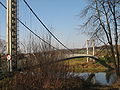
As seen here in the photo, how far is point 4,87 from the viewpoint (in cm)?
872

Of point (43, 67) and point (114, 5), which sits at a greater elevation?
point (114, 5)

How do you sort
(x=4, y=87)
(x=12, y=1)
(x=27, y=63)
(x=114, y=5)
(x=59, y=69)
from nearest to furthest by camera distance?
1. (x=4, y=87)
2. (x=27, y=63)
3. (x=59, y=69)
4. (x=12, y=1)
5. (x=114, y=5)

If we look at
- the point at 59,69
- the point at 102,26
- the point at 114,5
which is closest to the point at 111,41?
the point at 102,26

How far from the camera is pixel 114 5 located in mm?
16609

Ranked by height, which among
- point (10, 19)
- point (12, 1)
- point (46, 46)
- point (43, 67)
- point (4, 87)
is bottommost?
point (4, 87)

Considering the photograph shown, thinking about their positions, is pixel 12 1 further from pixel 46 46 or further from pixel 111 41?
pixel 111 41

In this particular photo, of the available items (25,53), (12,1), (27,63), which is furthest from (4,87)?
(12,1)

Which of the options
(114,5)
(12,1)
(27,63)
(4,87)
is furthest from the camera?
(114,5)

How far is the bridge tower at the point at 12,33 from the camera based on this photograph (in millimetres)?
12534

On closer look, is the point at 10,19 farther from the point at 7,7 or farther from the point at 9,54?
the point at 9,54

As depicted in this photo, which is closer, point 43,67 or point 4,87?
point 4,87

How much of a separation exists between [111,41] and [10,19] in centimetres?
773

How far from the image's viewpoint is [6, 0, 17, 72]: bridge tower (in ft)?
41.1

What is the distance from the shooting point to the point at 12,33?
1347 cm
